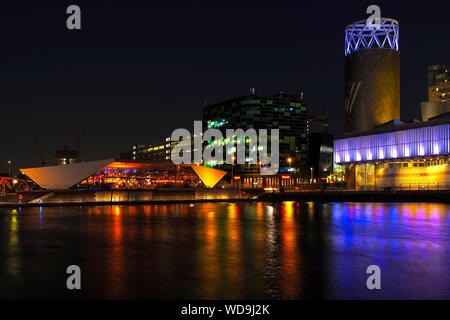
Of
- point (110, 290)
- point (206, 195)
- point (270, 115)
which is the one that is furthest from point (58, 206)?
point (270, 115)

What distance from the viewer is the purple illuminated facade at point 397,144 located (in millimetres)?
99125

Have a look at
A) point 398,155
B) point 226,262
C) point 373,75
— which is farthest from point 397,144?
point 226,262

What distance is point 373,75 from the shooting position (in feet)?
485

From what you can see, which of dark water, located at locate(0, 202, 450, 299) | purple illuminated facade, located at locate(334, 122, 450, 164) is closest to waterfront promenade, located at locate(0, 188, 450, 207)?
purple illuminated facade, located at locate(334, 122, 450, 164)

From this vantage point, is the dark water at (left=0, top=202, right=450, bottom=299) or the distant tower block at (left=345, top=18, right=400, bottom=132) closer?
the dark water at (left=0, top=202, right=450, bottom=299)

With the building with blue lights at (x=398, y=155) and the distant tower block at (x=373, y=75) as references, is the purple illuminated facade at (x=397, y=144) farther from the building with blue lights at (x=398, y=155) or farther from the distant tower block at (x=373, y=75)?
the distant tower block at (x=373, y=75)

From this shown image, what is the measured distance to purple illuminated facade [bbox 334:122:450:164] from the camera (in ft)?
325

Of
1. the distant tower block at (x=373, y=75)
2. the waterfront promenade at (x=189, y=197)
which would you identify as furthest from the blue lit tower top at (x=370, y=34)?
the waterfront promenade at (x=189, y=197)

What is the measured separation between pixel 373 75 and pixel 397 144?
45697 millimetres

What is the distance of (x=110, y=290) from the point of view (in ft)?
42.3

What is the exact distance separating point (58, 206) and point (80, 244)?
1701 inches

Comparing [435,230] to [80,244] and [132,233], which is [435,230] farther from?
[80,244]

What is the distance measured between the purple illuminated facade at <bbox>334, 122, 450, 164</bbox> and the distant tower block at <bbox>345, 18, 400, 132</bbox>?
29.2 metres

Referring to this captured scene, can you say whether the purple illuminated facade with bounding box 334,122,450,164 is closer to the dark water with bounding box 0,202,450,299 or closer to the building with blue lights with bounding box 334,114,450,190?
the building with blue lights with bounding box 334,114,450,190
